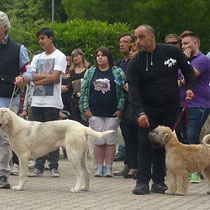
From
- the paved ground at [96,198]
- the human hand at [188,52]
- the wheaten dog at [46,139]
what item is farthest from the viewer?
the human hand at [188,52]

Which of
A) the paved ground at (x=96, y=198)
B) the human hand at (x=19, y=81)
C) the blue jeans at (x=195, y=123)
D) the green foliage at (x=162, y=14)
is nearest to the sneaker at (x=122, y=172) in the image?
the paved ground at (x=96, y=198)

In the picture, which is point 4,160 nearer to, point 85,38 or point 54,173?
point 54,173

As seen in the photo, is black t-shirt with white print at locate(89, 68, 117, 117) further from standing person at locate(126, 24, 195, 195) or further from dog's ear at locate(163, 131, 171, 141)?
dog's ear at locate(163, 131, 171, 141)

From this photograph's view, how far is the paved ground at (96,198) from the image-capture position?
9.38 metres

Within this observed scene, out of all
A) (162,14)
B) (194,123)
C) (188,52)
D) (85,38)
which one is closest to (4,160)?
(194,123)

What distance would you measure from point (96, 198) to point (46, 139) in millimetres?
1470

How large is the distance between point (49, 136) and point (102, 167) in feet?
7.06

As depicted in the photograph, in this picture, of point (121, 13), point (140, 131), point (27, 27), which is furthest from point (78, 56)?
point (27, 27)

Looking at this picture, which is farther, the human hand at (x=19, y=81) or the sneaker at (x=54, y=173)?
the sneaker at (x=54, y=173)

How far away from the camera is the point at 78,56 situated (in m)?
15.2

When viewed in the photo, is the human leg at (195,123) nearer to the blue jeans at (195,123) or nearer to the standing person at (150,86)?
the blue jeans at (195,123)

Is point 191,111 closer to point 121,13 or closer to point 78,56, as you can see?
point 78,56

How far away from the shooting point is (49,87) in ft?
42.0

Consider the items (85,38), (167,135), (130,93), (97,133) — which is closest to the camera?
(130,93)
